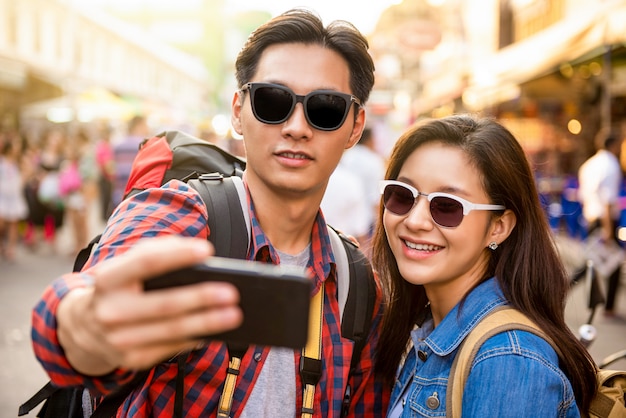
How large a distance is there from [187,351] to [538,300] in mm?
1086

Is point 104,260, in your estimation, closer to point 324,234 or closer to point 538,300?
point 324,234

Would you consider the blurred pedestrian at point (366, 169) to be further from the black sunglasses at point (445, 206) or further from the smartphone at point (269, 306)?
the smartphone at point (269, 306)

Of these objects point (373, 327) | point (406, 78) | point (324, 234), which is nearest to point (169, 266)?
point (324, 234)

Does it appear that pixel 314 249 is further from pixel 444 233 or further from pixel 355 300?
pixel 444 233

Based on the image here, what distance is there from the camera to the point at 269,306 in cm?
87

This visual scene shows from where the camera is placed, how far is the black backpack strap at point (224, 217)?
5.86ft

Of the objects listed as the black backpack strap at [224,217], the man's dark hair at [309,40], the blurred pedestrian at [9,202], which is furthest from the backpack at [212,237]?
the blurred pedestrian at [9,202]

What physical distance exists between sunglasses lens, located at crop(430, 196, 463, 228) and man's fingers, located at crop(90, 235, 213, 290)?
1.25m

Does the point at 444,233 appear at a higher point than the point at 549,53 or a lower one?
lower

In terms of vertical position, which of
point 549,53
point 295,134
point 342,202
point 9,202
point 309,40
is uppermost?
point 549,53

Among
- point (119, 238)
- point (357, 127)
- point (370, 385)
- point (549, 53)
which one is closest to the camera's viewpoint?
point (119, 238)

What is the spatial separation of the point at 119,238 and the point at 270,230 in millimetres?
690

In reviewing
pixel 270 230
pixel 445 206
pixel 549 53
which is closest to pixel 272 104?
pixel 270 230

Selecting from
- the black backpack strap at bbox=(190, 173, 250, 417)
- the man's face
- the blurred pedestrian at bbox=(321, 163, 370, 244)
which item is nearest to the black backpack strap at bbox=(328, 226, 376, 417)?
the man's face
